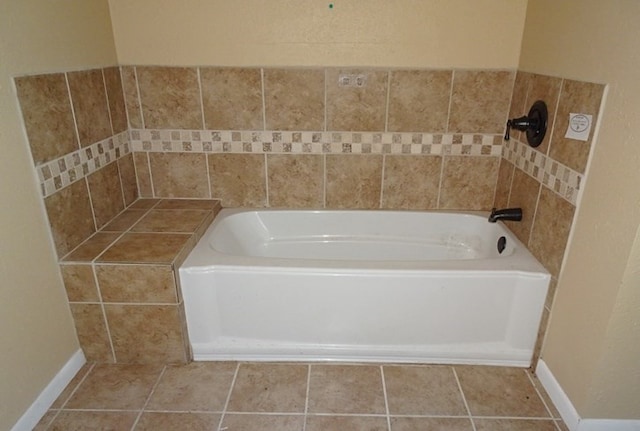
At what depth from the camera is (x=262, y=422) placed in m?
1.48

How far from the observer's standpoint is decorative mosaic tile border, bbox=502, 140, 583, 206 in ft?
4.76

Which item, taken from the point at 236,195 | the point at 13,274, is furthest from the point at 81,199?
the point at 236,195

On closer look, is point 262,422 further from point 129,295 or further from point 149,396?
point 129,295

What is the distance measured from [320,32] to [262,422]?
5.58ft

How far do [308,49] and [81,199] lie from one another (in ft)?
4.03

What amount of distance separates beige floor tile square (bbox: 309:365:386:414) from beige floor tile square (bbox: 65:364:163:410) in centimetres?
66

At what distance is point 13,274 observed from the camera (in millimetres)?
1354

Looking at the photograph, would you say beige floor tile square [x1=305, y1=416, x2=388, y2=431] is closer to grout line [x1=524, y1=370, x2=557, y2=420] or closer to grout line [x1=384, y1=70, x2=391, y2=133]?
grout line [x1=524, y1=370, x2=557, y2=420]

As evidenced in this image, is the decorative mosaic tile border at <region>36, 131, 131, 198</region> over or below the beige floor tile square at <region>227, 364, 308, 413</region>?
over

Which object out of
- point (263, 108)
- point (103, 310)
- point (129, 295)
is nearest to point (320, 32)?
point (263, 108)

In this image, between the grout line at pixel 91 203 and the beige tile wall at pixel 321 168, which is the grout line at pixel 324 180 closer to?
the beige tile wall at pixel 321 168

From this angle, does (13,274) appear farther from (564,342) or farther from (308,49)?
(564,342)

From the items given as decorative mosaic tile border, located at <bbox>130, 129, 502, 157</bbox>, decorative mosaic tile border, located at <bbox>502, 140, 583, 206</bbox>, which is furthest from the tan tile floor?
decorative mosaic tile border, located at <bbox>130, 129, 502, 157</bbox>

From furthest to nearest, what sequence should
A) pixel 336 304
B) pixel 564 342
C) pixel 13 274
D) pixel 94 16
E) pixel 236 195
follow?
1. pixel 236 195
2. pixel 94 16
3. pixel 336 304
4. pixel 564 342
5. pixel 13 274
